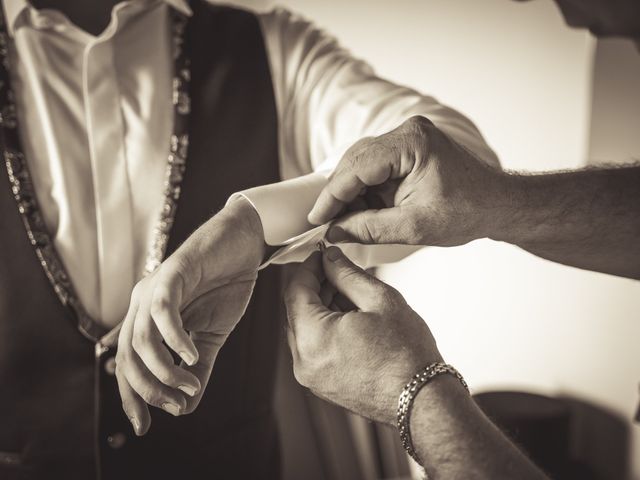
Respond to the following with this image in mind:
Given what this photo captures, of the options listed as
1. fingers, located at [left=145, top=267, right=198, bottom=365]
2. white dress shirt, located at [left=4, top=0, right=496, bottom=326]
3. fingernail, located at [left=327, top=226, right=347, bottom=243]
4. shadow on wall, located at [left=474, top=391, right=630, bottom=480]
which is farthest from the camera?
shadow on wall, located at [left=474, top=391, right=630, bottom=480]

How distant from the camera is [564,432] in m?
1.05

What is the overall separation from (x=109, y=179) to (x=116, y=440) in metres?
0.29

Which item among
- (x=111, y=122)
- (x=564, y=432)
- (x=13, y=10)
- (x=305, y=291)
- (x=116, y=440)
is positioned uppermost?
(x=13, y=10)

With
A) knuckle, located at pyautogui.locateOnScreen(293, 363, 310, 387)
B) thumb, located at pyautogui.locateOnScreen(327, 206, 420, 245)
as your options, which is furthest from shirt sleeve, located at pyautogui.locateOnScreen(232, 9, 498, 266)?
knuckle, located at pyautogui.locateOnScreen(293, 363, 310, 387)

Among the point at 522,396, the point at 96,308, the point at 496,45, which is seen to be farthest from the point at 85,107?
the point at 522,396

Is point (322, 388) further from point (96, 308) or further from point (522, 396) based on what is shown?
point (522, 396)

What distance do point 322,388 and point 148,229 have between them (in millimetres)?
303

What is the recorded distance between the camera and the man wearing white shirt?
63 centimetres

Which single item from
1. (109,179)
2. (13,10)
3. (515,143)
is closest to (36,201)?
(109,179)

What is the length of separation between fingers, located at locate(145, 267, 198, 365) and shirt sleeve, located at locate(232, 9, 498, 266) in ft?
0.80

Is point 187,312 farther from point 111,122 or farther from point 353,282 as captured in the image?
point 111,122

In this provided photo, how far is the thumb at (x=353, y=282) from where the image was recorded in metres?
0.51

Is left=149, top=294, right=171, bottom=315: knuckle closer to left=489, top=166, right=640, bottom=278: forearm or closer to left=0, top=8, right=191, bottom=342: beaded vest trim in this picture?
left=0, top=8, right=191, bottom=342: beaded vest trim

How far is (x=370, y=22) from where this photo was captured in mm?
1120
